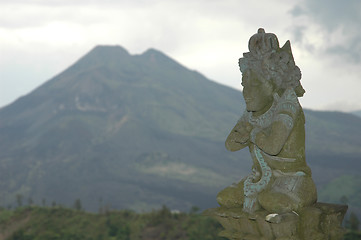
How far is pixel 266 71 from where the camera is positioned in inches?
275

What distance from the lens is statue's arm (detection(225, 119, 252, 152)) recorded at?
7.13 m

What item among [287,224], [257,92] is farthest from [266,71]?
[287,224]

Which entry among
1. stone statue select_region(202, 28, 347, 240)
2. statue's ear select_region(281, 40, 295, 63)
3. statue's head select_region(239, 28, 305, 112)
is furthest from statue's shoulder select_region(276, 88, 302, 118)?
statue's ear select_region(281, 40, 295, 63)

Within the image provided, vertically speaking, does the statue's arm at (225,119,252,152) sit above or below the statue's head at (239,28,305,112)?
below

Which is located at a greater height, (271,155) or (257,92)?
(257,92)

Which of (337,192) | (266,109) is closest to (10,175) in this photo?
(337,192)

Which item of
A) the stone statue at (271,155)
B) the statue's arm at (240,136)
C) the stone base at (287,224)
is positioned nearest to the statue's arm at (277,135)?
the stone statue at (271,155)

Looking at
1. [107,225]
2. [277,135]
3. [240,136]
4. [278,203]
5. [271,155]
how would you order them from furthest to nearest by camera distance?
[107,225] → [240,136] → [271,155] → [277,135] → [278,203]

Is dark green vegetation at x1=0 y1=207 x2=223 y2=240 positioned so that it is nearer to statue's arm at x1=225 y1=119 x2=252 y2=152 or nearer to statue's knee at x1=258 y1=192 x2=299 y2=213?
statue's arm at x1=225 y1=119 x2=252 y2=152

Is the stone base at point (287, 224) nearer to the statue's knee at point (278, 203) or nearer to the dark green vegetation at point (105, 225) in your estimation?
the statue's knee at point (278, 203)

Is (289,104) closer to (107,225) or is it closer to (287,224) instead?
(287,224)

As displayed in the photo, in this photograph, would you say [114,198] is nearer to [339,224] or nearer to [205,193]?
[205,193]

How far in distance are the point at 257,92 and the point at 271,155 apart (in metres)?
0.92

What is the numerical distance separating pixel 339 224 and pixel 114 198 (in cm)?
15096
